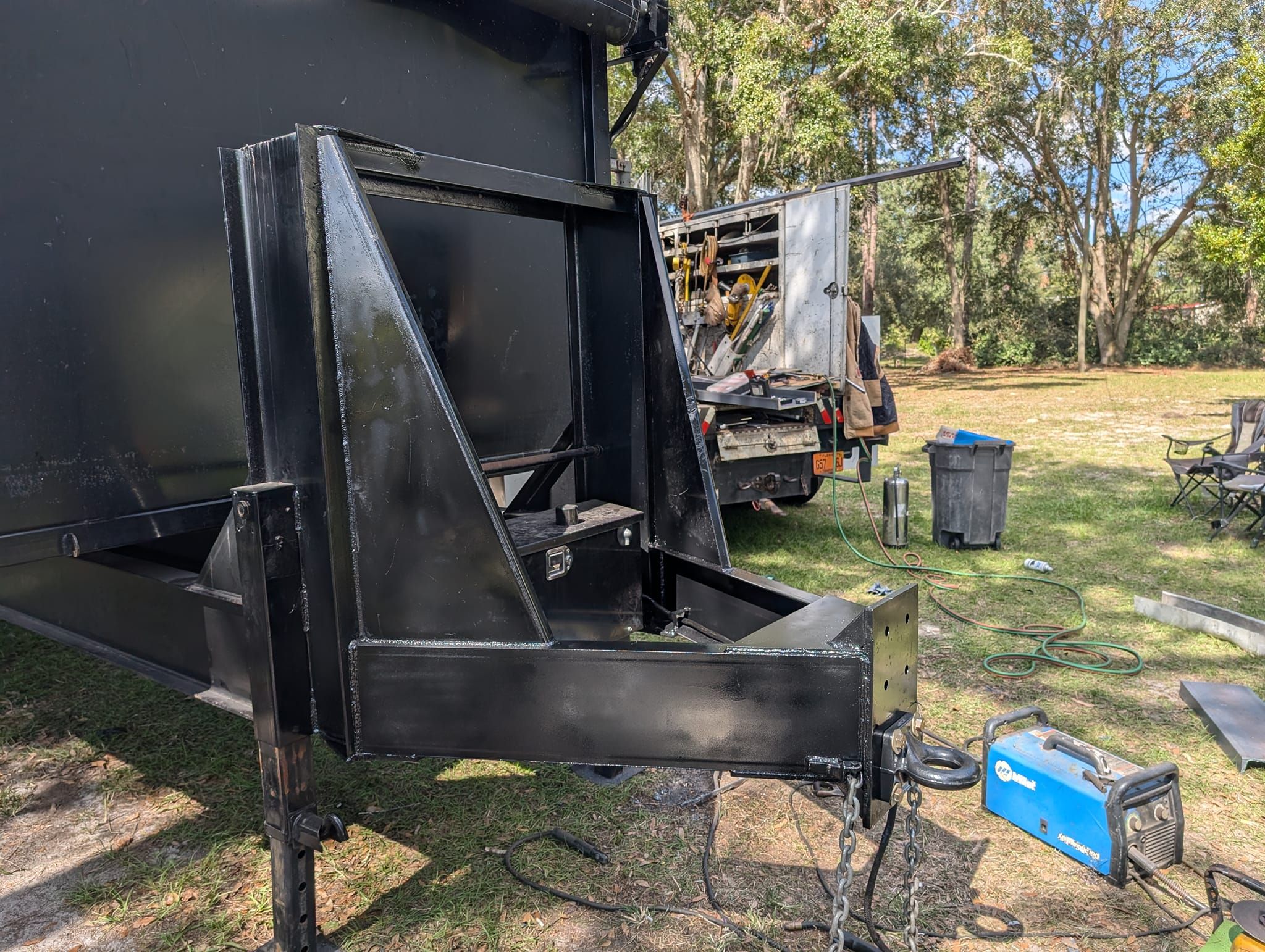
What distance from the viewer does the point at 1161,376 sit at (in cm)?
2352

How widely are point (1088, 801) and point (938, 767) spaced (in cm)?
135

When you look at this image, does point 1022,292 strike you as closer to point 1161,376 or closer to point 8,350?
point 1161,376

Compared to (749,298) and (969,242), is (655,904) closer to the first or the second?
(749,298)

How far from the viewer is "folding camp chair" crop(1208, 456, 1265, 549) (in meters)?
6.71

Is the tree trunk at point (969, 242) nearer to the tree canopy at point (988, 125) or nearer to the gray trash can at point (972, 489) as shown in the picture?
the tree canopy at point (988, 125)

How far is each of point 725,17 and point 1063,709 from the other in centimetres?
1455

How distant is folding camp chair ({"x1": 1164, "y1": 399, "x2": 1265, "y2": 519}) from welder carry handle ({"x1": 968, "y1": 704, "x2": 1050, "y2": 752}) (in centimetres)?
537

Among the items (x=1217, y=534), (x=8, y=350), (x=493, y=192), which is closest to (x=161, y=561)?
(x=8, y=350)

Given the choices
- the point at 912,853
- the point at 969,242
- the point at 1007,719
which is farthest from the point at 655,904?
the point at 969,242

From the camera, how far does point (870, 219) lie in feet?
90.3

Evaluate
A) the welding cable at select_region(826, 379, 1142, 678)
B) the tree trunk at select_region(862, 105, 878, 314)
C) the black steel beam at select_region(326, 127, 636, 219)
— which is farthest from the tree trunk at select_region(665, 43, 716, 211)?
the black steel beam at select_region(326, 127, 636, 219)

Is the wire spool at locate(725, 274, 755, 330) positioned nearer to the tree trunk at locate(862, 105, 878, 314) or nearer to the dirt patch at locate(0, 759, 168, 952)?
the dirt patch at locate(0, 759, 168, 952)

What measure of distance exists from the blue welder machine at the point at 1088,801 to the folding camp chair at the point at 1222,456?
5.68 m

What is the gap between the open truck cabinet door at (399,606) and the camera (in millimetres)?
1670
